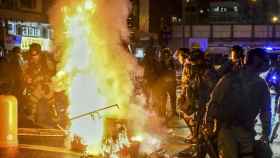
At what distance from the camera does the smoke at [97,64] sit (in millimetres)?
9367

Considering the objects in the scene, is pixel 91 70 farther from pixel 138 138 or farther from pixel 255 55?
pixel 255 55

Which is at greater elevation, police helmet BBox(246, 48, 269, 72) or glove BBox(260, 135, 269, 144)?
police helmet BBox(246, 48, 269, 72)

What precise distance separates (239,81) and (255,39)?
61.4 meters

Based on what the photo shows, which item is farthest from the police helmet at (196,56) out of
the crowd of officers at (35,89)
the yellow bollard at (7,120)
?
the crowd of officers at (35,89)

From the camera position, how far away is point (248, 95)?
17.6 ft

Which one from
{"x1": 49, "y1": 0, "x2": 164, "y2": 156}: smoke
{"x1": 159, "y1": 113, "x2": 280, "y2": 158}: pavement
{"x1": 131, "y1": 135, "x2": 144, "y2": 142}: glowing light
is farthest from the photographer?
{"x1": 159, "y1": 113, "x2": 280, "y2": 158}: pavement

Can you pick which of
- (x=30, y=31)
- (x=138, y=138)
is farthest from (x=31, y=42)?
(x=138, y=138)

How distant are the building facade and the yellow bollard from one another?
723 inches

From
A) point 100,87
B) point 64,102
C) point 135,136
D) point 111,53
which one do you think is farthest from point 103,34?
point 64,102

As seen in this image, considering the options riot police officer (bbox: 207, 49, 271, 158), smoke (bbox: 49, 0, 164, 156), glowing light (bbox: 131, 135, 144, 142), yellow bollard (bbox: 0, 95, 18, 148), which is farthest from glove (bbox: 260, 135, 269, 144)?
yellow bollard (bbox: 0, 95, 18, 148)

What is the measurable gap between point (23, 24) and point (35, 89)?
Result: 2194 centimetres

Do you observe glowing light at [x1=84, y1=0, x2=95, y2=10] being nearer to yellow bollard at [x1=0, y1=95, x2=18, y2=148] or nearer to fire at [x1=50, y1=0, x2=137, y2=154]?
fire at [x1=50, y1=0, x2=137, y2=154]

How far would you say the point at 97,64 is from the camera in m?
9.87

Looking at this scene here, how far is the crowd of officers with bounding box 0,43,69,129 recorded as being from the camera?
13133mm
